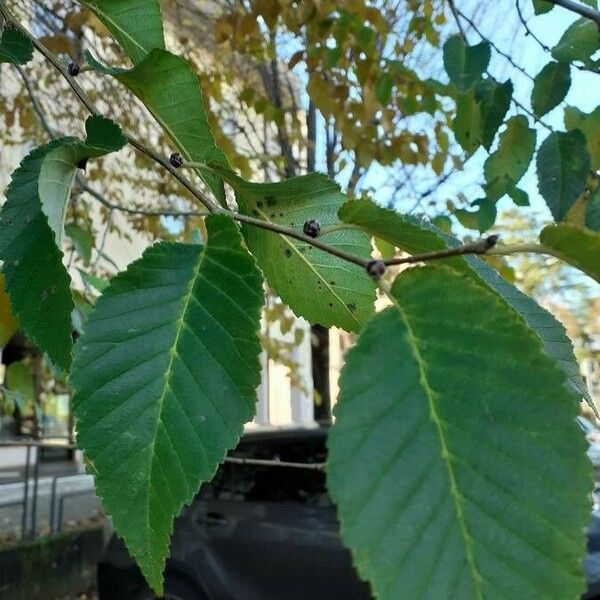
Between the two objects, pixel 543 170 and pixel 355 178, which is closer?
pixel 543 170

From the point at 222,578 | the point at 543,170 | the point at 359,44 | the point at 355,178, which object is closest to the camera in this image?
the point at 543,170

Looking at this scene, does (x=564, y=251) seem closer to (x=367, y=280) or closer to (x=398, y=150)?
(x=367, y=280)

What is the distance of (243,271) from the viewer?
371 mm

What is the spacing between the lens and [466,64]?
4.37 ft

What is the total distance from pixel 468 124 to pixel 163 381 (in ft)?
4.02

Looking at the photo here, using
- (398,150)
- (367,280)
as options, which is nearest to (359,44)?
(398,150)

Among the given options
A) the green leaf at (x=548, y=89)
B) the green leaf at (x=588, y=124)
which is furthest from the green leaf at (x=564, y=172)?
the green leaf at (x=588, y=124)

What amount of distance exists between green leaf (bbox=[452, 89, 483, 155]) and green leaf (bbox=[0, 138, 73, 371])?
1.12 meters

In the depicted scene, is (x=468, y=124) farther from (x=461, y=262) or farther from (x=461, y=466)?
(x=461, y=466)

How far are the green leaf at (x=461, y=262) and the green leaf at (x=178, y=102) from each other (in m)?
0.14

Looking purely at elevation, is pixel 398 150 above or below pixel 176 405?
above

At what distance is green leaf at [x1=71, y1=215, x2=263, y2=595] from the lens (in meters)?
0.33

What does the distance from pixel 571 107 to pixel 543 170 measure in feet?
0.96

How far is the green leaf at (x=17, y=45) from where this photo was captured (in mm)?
629
